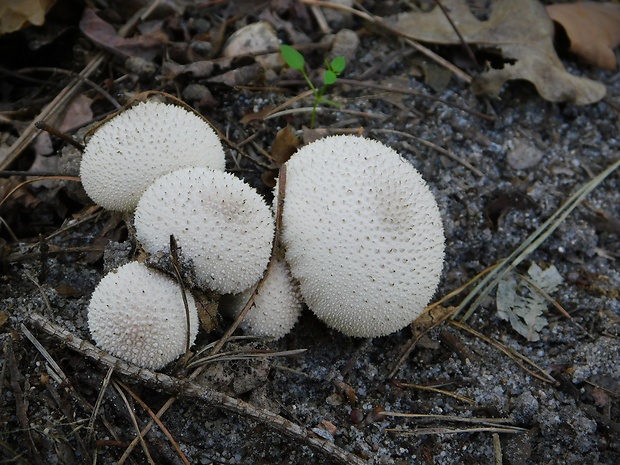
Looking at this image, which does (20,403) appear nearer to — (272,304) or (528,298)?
(272,304)

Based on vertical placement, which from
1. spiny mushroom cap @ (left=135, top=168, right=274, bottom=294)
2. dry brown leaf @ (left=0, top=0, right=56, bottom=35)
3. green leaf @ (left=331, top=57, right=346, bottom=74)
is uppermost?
dry brown leaf @ (left=0, top=0, right=56, bottom=35)

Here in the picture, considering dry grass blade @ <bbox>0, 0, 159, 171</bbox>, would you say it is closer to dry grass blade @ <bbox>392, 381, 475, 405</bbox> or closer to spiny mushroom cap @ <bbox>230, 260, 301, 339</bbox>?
spiny mushroom cap @ <bbox>230, 260, 301, 339</bbox>

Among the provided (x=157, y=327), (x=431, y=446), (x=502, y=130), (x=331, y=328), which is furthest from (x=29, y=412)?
(x=502, y=130)

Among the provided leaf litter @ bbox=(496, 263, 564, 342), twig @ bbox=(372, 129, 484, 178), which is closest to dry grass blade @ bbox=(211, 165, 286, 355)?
twig @ bbox=(372, 129, 484, 178)

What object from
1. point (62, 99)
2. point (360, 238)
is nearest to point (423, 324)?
point (360, 238)

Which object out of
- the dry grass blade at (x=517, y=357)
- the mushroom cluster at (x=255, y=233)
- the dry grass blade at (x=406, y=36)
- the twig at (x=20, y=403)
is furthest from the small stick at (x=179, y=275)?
the dry grass blade at (x=406, y=36)

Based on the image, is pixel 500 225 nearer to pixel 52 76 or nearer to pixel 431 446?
pixel 431 446

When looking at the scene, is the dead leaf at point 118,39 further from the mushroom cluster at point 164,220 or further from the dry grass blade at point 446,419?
the dry grass blade at point 446,419
